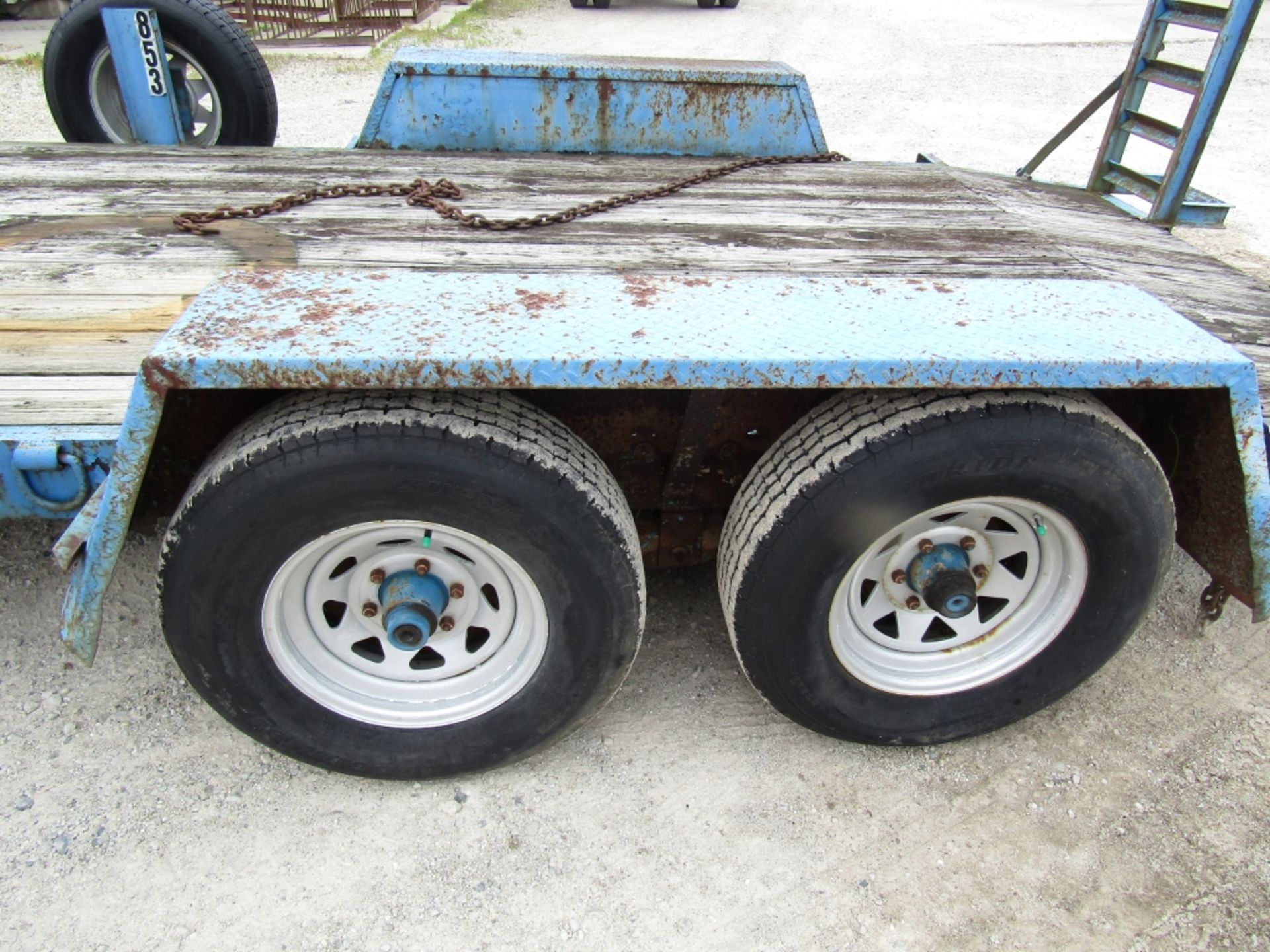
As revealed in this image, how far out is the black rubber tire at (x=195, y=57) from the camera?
433 centimetres

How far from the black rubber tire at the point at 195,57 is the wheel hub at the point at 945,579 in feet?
12.6

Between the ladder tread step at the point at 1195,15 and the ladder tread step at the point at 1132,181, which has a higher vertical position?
the ladder tread step at the point at 1195,15

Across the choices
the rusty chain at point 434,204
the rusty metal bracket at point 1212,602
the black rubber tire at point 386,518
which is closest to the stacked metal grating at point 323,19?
the rusty chain at point 434,204

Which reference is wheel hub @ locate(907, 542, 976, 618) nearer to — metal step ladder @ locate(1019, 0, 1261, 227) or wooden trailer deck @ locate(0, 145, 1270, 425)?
wooden trailer deck @ locate(0, 145, 1270, 425)

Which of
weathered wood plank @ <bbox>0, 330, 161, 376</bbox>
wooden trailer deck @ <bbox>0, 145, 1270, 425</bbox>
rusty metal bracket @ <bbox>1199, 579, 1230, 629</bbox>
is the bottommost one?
rusty metal bracket @ <bbox>1199, 579, 1230, 629</bbox>

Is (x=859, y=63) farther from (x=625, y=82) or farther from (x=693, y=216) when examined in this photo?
(x=693, y=216)

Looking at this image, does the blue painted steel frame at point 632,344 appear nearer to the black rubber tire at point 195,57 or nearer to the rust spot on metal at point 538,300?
the rust spot on metal at point 538,300

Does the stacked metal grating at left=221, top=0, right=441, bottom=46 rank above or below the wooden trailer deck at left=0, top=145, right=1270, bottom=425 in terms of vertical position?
below

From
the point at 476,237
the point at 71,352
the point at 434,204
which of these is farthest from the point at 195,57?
the point at 71,352

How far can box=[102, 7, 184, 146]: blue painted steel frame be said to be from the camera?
423 centimetres

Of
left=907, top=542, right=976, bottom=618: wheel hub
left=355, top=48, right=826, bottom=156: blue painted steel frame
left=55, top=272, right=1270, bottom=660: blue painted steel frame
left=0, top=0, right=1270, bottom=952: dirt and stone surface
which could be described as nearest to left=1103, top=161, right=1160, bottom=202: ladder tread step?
left=355, top=48, right=826, bottom=156: blue painted steel frame

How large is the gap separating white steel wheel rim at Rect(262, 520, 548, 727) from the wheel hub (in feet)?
3.13

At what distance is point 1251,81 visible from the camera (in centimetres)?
1208

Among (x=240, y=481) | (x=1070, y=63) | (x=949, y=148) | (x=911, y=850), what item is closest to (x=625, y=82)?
(x=240, y=481)
